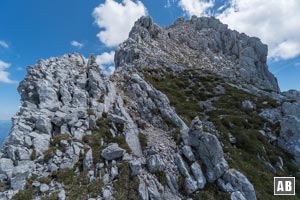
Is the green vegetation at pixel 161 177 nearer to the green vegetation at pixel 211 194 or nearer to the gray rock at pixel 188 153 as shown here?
the green vegetation at pixel 211 194

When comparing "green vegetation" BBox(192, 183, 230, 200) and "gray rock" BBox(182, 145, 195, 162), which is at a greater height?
"gray rock" BBox(182, 145, 195, 162)

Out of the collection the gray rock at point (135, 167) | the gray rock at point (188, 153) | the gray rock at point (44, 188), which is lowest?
the gray rock at point (44, 188)

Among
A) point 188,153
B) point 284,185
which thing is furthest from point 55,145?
point 284,185

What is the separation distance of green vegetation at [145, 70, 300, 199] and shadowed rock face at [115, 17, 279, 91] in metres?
8.86

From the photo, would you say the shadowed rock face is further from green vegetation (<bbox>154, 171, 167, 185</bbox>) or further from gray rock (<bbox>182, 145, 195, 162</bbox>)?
green vegetation (<bbox>154, 171, 167, 185</bbox>)

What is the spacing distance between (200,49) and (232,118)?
53016 mm

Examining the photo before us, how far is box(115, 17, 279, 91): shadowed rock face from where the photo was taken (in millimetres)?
57156

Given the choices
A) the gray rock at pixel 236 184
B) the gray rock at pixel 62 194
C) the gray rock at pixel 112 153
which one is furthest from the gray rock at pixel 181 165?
the gray rock at pixel 62 194

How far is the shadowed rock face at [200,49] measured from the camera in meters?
57.2

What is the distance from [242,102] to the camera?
33344 mm

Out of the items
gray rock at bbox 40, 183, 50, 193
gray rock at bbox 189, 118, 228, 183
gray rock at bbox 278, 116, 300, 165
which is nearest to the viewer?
gray rock at bbox 40, 183, 50, 193

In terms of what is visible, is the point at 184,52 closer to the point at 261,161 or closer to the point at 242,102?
the point at 242,102

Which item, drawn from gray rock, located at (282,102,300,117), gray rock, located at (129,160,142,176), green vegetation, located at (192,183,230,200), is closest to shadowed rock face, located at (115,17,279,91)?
gray rock, located at (282,102,300,117)

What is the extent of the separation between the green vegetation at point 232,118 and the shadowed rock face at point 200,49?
886 cm
